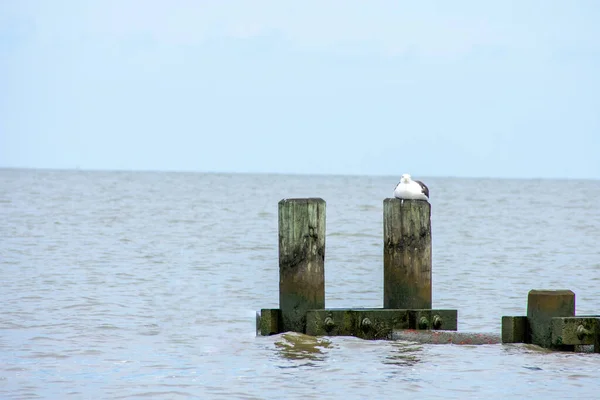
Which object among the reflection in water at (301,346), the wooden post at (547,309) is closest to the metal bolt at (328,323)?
the reflection in water at (301,346)

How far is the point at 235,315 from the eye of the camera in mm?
15391

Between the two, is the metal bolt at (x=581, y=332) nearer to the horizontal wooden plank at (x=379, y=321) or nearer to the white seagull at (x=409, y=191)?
the horizontal wooden plank at (x=379, y=321)

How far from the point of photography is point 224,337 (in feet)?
43.5

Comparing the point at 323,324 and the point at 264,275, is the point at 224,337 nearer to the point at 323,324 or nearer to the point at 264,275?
the point at 323,324

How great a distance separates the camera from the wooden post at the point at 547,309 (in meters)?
10.8

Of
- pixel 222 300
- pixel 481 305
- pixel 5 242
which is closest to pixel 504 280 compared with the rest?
pixel 481 305

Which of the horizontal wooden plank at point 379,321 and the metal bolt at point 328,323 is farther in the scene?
the horizontal wooden plank at point 379,321

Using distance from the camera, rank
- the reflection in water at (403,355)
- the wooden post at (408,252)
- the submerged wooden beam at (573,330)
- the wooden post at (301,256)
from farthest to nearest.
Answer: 1. the wooden post at (408,252)
2. the wooden post at (301,256)
3. the reflection in water at (403,355)
4. the submerged wooden beam at (573,330)

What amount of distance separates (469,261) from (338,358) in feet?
44.4

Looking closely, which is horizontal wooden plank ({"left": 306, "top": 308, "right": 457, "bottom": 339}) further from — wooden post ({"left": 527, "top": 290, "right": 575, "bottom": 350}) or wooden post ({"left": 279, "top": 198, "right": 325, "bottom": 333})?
wooden post ({"left": 527, "top": 290, "right": 575, "bottom": 350})

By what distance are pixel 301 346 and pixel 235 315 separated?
13.2ft

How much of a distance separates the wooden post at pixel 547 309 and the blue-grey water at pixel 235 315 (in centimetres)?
15

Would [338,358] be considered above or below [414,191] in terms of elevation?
below

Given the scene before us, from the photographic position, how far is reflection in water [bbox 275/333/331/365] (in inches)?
443
